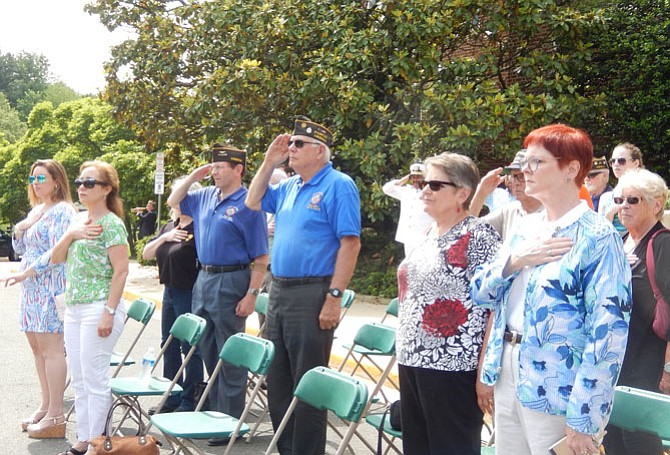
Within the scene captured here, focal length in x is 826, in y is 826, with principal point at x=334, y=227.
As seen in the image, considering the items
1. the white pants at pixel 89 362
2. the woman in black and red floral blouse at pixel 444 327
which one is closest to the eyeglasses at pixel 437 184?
the woman in black and red floral blouse at pixel 444 327

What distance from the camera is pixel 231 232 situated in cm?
595

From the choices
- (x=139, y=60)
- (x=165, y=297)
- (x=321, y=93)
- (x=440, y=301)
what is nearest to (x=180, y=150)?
(x=139, y=60)

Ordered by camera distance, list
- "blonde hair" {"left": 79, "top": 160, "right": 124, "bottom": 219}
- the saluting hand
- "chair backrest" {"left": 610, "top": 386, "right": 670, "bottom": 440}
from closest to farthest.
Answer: "chair backrest" {"left": 610, "top": 386, "right": 670, "bottom": 440}, the saluting hand, "blonde hair" {"left": 79, "top": 160, "right": 124, "bottom": 219}

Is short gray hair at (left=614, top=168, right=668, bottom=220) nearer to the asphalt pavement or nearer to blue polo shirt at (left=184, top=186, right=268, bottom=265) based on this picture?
the asphalt pavement

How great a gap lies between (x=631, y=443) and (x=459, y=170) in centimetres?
152

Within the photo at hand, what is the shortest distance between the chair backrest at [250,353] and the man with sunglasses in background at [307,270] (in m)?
0.14

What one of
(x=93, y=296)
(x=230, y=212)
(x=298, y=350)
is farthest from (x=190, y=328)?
(x=298, y=350)

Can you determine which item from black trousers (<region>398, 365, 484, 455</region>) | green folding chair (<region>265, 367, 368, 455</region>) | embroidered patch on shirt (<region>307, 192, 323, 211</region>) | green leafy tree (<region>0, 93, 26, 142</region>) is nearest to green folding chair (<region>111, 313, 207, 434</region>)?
embroidered patch on shirt (<region>307, 192, 323, 211</region>)

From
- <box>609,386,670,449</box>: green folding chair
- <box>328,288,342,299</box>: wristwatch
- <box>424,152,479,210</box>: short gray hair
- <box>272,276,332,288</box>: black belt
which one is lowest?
<box>609,386,670,449</box>: green folding chair

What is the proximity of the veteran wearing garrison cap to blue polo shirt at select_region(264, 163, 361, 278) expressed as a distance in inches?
40.6

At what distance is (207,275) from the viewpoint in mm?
6031

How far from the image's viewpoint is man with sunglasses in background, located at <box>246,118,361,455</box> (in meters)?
4.78

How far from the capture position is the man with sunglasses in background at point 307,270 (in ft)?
15.7

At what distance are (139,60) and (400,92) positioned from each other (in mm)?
6033
